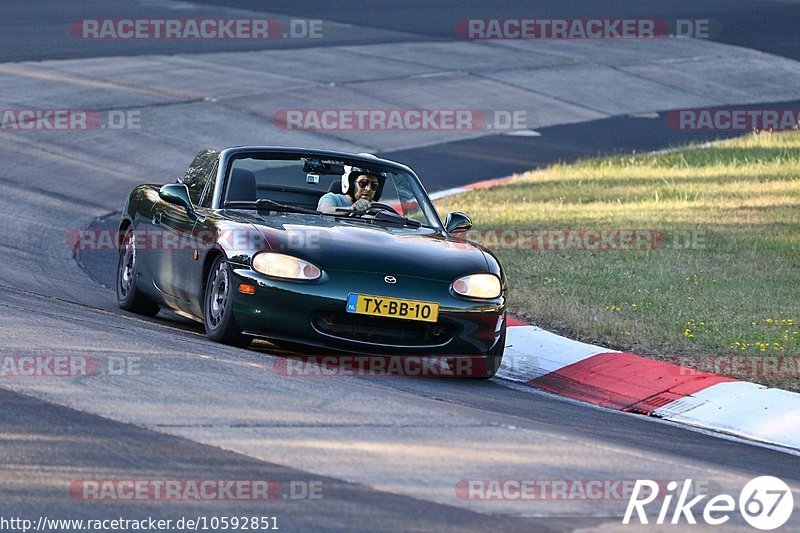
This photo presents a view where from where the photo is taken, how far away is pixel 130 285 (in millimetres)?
11297

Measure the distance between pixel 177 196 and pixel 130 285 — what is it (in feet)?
4.35

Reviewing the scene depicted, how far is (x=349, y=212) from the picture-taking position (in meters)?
10.3

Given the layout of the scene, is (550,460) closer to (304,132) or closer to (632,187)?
(632,187)

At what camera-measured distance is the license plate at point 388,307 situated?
8.92 m

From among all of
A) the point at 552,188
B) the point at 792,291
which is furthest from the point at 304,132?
the point at 792,291

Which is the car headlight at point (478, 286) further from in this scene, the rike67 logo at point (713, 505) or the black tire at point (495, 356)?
the rike67 logo at point (713, 505)

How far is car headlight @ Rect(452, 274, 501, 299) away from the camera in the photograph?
9234 mm

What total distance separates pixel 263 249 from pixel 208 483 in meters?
3.37

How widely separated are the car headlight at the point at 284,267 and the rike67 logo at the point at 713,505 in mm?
3178
